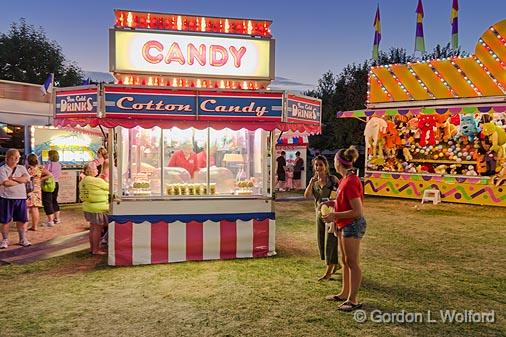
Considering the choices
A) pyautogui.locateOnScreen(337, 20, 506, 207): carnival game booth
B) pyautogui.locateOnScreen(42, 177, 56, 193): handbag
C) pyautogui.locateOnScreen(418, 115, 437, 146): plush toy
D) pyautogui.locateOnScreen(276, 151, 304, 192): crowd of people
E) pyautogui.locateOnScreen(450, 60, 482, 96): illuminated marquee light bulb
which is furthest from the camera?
pyautogui.locateOnScreen(276, 151, 304, 192): crowd of people

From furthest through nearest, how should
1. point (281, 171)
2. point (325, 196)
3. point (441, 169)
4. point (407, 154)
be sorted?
point (281, 171) → point (407, 154) → point (441, 169) → point (325, 196)

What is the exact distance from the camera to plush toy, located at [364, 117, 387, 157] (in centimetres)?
1611

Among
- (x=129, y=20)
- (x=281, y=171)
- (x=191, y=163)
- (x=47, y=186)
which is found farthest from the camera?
(x=281, y=171)

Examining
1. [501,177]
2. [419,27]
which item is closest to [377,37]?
[419,27]

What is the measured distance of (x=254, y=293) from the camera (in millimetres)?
5461

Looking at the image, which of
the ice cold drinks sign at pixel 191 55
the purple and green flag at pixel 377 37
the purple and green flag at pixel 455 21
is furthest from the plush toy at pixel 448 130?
the ice cold drinks sign at pixel 191 55

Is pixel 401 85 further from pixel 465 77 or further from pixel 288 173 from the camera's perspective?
pixel 288 173

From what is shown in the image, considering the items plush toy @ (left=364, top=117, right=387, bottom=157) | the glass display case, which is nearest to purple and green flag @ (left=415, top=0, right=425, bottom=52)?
plush toy @ (left=364, top=117, right=387, bottom=157)

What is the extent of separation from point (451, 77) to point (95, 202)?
1178 cm

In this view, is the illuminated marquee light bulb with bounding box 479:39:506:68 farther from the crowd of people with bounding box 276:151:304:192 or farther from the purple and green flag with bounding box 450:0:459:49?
the crowd of people with bounding box 276:151:304:192

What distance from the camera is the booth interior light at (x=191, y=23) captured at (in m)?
6.84

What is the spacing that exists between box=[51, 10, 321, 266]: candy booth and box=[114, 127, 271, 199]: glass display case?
0.01m

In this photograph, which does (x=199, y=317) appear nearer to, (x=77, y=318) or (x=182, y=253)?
(x=77, y=318)

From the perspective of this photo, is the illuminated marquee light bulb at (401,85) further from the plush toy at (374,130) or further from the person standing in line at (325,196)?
the person standing in line at (325,196)
